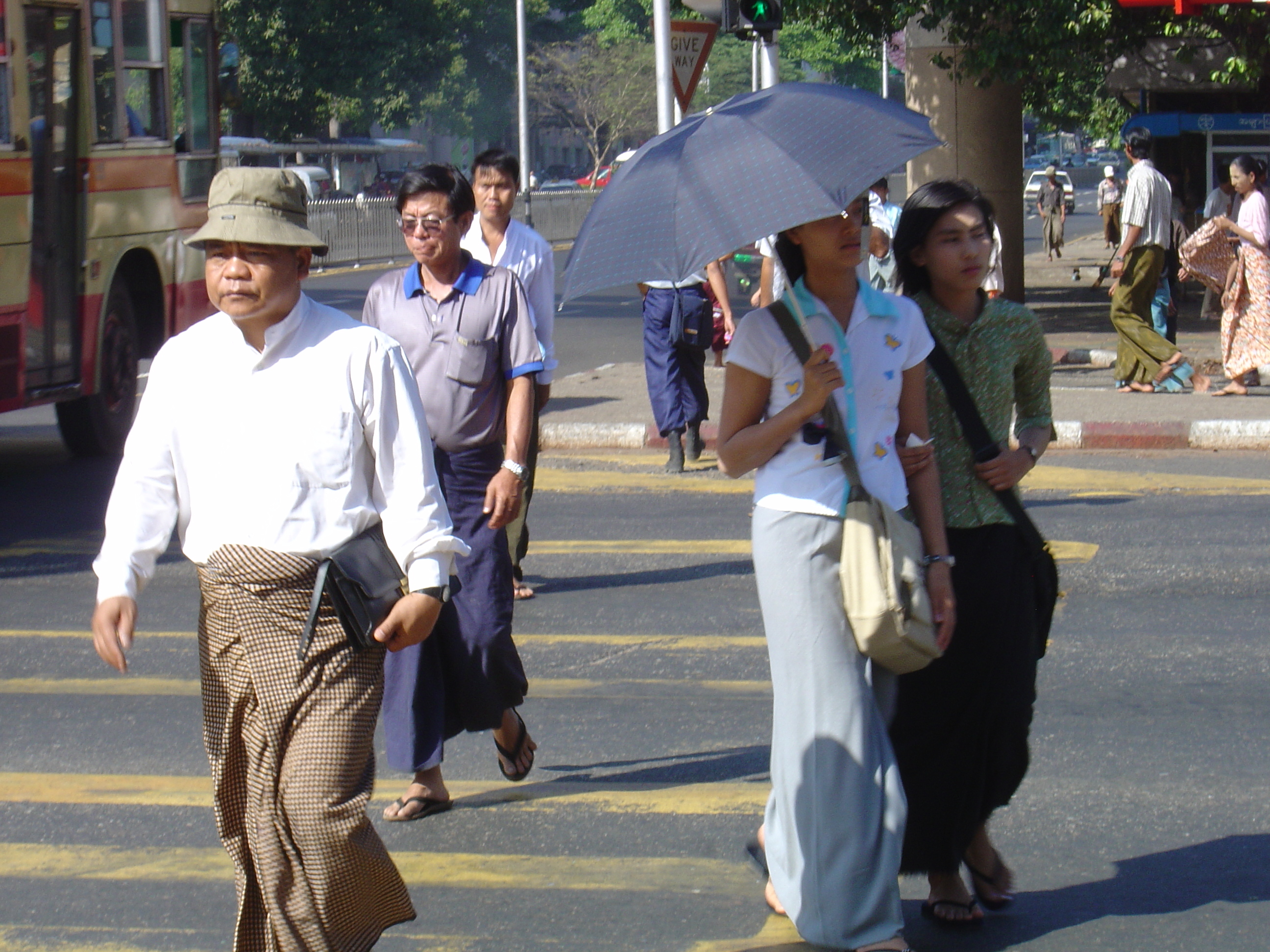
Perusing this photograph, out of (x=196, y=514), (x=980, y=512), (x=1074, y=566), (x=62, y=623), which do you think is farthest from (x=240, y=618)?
(x=1074, y=566)

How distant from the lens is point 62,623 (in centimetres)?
690

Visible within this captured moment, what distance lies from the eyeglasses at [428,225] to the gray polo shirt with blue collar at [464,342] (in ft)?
0.41

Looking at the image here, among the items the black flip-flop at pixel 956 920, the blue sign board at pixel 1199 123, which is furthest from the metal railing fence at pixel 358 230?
the black flip-flop at pixel 956 920

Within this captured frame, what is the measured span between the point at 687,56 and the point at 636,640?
800 cm

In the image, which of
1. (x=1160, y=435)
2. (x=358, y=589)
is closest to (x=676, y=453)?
(x=1160, y=435)

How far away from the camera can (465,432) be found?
4.86 m

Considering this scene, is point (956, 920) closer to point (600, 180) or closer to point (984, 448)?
point (984, 448)

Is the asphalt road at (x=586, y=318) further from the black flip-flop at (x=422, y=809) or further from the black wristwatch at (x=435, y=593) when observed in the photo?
the black wristwatch at (x=435, y=593)

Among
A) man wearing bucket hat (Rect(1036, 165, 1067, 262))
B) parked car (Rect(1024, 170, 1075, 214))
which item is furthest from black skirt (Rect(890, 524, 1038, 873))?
parked car (Rect(1024, 170, 1075, 214))

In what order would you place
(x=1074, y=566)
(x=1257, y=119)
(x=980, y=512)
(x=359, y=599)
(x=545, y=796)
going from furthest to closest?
(x=1257, y=119) → (x=1074, y=566) → (x=545, y=796) → (x=980, y=512) → (x=359, y=599)

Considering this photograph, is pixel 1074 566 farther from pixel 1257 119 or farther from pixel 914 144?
pixel 1257 119

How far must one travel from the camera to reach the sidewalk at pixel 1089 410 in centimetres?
1090

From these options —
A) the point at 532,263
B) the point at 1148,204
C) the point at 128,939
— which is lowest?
the point at 128,939

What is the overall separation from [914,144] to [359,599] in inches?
56.4
